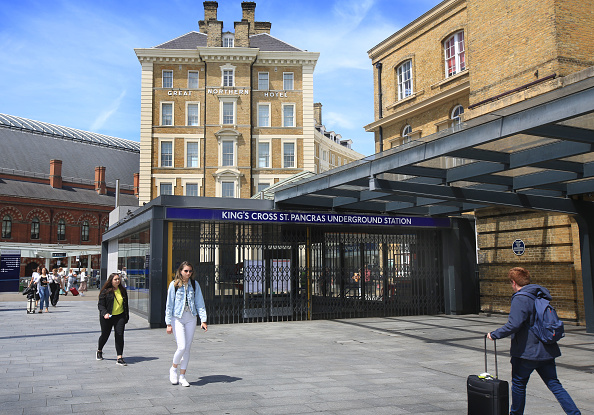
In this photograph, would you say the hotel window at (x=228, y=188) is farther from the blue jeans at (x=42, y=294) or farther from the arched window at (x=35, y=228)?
the blue jeans at (x=42, y=294)

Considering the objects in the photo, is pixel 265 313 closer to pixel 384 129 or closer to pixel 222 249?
pixel 222 249

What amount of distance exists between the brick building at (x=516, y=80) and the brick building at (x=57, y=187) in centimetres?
3376

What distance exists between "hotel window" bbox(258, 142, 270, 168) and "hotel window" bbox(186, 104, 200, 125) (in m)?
5.74

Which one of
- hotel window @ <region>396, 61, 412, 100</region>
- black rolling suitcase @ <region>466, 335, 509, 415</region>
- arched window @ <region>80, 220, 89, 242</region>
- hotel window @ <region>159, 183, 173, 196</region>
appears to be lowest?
black rolling suitcase @ <region>466, 335, 509, 415</region>

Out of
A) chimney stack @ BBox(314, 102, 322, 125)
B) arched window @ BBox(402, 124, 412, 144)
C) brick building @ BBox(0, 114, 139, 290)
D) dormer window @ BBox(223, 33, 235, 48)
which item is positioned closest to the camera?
arched window @ BBox(402, 124, 412, 144)

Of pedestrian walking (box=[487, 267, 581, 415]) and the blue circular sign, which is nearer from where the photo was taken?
pedestrian walking (box=[487, 267, 581, 415])

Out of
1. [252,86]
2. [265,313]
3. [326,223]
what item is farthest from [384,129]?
[252,86]

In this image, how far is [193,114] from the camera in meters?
48.4

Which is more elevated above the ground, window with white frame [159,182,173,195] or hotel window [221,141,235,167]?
hotel window [221,141,235,167]

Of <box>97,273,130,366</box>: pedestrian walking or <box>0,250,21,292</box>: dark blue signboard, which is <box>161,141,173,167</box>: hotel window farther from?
<box>97,273,130,366</box>: pedestrian walking

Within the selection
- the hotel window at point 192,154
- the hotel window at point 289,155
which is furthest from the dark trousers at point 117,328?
the hotel window at point 289,155

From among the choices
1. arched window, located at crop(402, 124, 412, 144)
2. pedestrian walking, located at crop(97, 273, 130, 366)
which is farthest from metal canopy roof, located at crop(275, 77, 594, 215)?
arched window, located at crop(402, 124, 412, 144)

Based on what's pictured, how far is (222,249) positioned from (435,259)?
6839mm

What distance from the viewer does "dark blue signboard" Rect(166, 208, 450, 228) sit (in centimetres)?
1520
